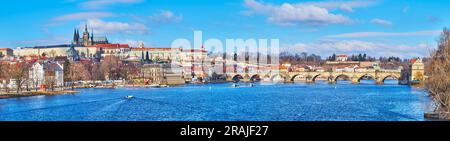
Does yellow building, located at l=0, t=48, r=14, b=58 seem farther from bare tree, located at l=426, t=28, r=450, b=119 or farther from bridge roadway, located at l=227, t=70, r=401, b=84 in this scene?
bare tree, located at l=426, t=28, r=450, b=119

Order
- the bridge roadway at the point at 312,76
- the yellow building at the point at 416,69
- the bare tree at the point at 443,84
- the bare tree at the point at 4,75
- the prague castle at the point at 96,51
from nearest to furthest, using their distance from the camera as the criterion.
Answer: the bare tree at the point at 443,84
the bare tree at the point at 4,75
the yellow building at the point at 416,69
the bridge roadway at the point at 312,76
the prague castle at the point at 96,51

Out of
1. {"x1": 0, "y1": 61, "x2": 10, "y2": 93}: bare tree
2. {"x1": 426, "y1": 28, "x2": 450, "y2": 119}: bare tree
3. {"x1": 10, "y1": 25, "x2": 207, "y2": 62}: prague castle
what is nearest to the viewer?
{"x1": 426, "y1": 28, "x2": 450, "y2": 119}: bare tree

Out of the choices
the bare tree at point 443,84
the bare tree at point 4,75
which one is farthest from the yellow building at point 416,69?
the bare tree at point 4,75

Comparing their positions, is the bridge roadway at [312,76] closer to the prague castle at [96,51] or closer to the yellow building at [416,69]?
the yellow building at [416,69]

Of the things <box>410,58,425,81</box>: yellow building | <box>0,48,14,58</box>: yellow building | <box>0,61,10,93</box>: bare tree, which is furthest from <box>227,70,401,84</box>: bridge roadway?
<box>0,48,14,58</box>: yellow building

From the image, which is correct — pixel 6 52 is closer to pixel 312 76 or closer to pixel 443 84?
pixel 312 76

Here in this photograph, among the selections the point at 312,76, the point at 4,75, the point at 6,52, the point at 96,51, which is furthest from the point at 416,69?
the point at 6,52

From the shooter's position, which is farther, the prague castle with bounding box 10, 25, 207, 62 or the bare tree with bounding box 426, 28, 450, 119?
the prague castle with bounding box 10, 25, 207, 62

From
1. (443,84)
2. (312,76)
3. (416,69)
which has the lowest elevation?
(312,76)

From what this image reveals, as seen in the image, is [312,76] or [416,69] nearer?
[416,69]

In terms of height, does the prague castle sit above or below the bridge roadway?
above
